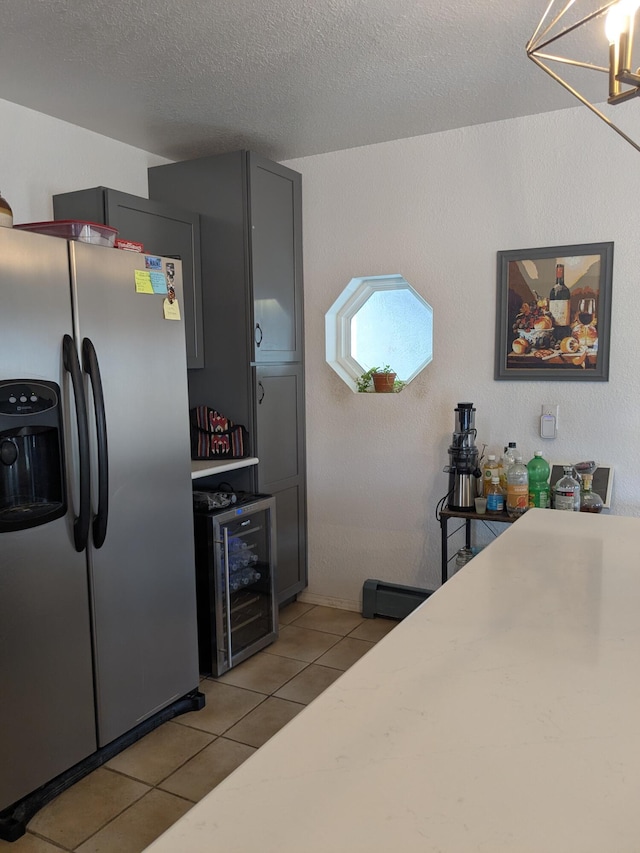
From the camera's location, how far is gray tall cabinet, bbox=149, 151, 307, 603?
334 centimetres

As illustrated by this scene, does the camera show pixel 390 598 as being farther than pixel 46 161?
Yes

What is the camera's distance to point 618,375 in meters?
→ 3.02

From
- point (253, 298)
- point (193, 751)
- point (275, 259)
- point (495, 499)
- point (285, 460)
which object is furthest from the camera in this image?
point (285, 460)

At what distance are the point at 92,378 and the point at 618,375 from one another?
2259 mm

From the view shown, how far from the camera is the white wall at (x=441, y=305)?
3.01 m

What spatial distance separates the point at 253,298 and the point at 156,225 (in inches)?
22.4

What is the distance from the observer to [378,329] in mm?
3785

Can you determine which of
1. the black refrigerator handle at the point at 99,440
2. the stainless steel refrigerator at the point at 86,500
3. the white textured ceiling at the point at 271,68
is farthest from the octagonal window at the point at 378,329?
the black refrigerator handle at the point at 99,440

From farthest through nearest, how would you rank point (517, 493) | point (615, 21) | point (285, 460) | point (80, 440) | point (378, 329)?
point (378, 329) → point (285, 460) → point (517, 493) → point (80, 440) → point (615, 21)

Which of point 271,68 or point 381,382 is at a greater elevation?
point 271,68

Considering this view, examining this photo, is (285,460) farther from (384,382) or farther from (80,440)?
(80,440)

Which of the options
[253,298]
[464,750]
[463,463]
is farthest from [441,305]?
[464,750]

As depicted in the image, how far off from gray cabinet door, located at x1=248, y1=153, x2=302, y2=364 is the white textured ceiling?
22cm

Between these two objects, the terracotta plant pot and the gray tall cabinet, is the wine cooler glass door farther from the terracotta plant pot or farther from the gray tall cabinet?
the terracotta plant pot
